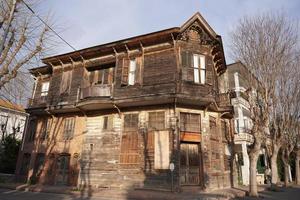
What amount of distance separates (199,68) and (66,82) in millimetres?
11306

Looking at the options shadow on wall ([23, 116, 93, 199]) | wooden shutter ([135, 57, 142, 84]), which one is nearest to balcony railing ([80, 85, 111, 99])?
wooden shutter ([135, 57, 142, 84])

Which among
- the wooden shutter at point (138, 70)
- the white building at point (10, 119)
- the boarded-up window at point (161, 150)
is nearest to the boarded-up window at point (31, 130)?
the wooden shutter at point (138, 70)

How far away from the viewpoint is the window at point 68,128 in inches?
755

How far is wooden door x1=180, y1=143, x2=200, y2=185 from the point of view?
49.3 ft

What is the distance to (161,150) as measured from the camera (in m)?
15.4

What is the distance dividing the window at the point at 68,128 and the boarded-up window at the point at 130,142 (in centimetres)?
503

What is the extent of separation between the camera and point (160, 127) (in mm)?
15977

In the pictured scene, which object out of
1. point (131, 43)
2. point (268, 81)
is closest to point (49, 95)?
point (131, 43)

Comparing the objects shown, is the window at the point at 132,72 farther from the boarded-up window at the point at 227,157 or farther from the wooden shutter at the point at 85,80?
the boarded-up window at the point at 227,157

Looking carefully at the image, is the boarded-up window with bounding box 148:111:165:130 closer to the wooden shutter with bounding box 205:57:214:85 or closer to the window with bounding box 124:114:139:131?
the window with bounding box 124:114:139:131

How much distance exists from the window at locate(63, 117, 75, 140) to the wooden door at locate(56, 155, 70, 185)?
1.59 meters

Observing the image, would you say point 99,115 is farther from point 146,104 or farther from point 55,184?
point 55,184

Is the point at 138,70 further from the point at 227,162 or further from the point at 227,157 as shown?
the point at 227,162

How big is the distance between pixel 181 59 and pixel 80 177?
11157 mm
